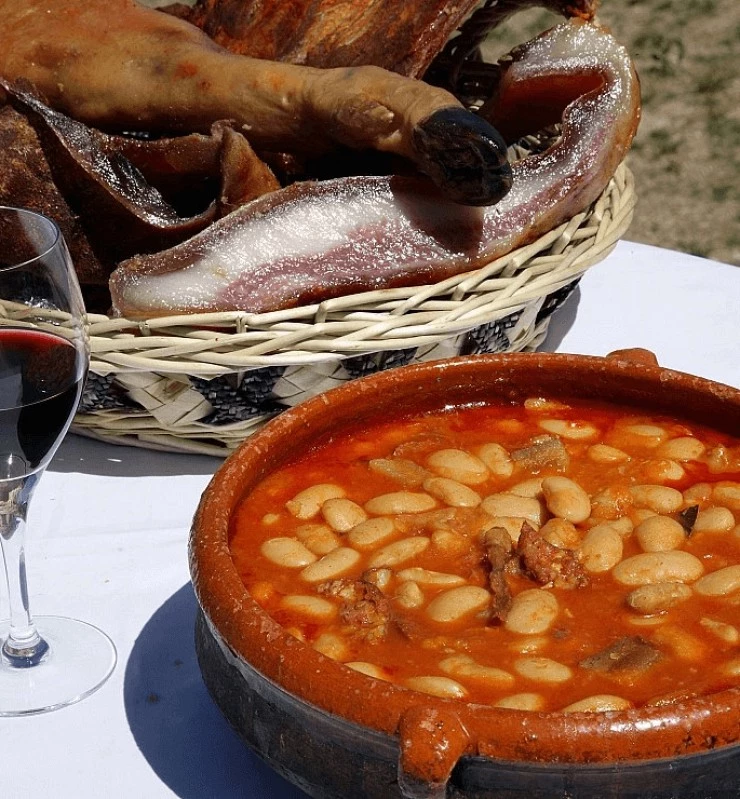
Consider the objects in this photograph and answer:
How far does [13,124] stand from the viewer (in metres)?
1.34

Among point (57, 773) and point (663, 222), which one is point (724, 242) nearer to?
point (663, 222)

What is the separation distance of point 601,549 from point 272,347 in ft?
1.51

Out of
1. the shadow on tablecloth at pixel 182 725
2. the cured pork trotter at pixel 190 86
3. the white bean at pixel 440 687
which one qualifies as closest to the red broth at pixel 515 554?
the white bean at pixel 440 687

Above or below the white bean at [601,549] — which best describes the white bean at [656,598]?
above

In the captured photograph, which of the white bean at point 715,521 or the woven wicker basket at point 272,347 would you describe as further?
the woven wicker basket at point 272,347

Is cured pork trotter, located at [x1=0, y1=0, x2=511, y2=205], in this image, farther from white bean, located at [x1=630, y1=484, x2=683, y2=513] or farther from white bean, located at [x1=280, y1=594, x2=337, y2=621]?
white bean, located at [x1=280, y1=594, x2=337, y2=621]

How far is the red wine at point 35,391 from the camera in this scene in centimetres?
94

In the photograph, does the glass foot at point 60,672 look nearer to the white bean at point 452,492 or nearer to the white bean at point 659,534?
the white bean at point 452,492

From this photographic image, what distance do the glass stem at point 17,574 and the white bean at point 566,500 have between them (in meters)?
0.43

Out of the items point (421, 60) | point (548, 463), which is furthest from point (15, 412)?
point (421, 60)

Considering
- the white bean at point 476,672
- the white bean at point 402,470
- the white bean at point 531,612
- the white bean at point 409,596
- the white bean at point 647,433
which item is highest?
the white bean at point 647,433

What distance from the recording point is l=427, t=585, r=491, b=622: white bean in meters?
0.87

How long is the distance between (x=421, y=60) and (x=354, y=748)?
3.64ft

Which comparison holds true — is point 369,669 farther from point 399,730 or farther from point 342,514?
point 342,514
